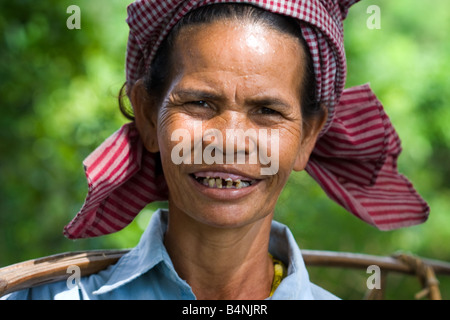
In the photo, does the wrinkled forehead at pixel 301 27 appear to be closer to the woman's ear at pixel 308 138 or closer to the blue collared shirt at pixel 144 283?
the woman's ear at pixel 308 138

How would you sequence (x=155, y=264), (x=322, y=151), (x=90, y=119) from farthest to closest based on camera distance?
(x=90, y=119) → (x=322, y=151) → (x=155, y=264)

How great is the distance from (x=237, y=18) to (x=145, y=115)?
429 millimetres

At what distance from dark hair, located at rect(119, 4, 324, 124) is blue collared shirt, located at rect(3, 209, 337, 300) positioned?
1.51 feet

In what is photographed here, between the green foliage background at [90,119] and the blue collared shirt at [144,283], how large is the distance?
153 centimetres

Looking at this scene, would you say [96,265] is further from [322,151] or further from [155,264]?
[322,151]

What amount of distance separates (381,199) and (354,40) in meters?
2.04

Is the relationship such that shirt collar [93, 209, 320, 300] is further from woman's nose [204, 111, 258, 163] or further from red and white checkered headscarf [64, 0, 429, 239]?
woman's nose [204, 111, 258, 163]

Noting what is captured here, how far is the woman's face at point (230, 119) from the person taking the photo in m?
1.64

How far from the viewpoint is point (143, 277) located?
1895mm

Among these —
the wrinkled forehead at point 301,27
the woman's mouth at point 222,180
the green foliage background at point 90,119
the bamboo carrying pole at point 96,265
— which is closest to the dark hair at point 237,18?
the wrinkled forehead at point 301,27

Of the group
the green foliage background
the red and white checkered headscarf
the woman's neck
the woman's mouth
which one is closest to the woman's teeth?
the woman's mouth

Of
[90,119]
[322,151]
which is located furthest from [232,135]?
[90,119]

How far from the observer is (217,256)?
1865mm

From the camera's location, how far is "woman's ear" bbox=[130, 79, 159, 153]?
74.2 inches
